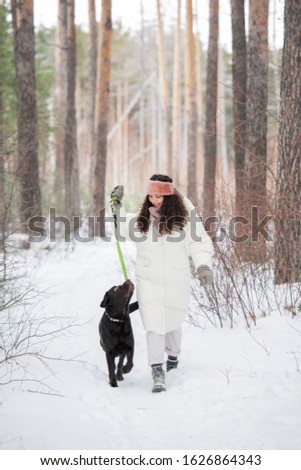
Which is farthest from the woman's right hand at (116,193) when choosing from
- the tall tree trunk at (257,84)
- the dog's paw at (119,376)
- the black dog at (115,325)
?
the tall tree trunk at (257,84)

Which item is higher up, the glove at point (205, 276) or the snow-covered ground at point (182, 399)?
the glove at point (205, 276)

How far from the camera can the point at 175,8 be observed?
27562 millimetres

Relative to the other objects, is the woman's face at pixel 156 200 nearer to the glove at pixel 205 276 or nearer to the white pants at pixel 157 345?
the glove at pixel 205 276

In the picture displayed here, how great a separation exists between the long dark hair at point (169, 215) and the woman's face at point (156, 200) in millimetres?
28

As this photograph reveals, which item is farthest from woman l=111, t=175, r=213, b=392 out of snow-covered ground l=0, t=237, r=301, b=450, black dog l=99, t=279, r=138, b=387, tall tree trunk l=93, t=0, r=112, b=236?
tall tree trunk l=93, t=0, r=112, b=236

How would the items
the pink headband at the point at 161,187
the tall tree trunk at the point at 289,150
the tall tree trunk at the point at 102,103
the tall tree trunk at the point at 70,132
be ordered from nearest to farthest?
1. the pink headband at the point at 161,187
2. the tall tree trunk at the point at 289,150
3. the tall tree trunk at the point at 102,103
4. the tall tree trunk at the point at 70,132

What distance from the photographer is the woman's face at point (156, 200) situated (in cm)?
487

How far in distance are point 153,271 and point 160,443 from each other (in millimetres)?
1550

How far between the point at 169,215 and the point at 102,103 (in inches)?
422

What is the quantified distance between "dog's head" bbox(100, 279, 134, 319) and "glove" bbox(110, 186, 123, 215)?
65 cm

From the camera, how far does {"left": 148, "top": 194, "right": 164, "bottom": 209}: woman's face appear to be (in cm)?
487

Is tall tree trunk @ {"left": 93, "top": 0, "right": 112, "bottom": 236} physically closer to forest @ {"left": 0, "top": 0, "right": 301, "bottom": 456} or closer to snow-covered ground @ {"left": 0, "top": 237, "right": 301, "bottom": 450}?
forest @ {"left": 0, "top": 0, "right": 301, "bottom": 456}

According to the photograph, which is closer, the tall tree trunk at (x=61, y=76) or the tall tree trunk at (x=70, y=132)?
the tall tree trunk at (x=70, y=132)

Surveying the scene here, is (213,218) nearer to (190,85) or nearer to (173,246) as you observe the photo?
(173,246)
